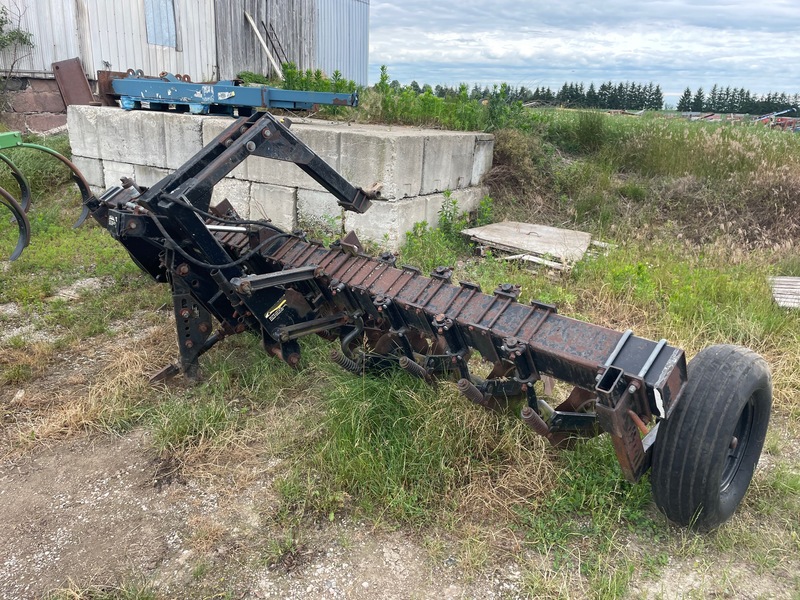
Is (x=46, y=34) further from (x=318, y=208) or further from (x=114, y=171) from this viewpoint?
(x=318, y=208)

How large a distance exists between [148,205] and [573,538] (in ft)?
7.98

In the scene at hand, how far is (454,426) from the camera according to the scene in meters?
2.99

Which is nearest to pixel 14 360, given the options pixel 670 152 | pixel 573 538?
pixel 573 538

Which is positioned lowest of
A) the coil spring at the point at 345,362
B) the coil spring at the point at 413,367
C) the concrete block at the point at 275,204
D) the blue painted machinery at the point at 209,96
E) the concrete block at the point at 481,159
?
the coil spring at the point at 345,362

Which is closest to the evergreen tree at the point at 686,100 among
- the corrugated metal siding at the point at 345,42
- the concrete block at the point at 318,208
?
the corrugated metal siding at the point at 345,42

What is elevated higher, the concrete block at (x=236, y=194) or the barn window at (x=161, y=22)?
the barn window at (x=161, y=22)

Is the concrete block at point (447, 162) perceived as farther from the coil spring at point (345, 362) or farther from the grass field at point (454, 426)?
the coil spring at point (345, 362)

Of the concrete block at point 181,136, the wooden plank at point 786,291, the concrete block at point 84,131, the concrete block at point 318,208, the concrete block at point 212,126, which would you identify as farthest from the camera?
the concrete block at point 84,131

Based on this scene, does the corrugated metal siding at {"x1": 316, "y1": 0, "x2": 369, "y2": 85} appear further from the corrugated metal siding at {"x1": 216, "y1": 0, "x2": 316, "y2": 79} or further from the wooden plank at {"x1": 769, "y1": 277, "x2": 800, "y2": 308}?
the wooden plank at {"x1": 769, "y1": 277, "x2": 800, "y2": 308}

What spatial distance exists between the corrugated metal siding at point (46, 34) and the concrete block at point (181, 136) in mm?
4452

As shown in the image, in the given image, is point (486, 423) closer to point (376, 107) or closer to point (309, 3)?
point (376, 107)

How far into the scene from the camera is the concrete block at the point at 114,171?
764 centimetres

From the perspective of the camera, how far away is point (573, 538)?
257 centimetres

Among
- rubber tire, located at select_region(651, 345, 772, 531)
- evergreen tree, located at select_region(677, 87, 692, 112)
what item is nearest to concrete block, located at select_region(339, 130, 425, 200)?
rubber tire, located at select_region(651, 345, 772, 531)
